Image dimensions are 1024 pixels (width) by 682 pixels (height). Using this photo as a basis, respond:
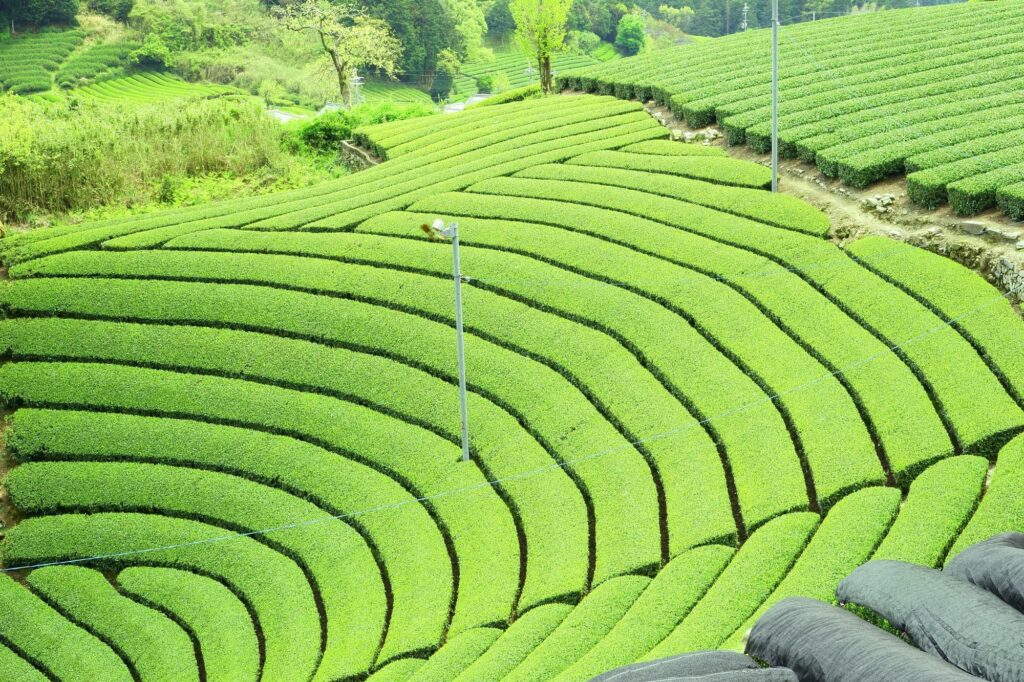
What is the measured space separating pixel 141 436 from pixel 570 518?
36.1ft

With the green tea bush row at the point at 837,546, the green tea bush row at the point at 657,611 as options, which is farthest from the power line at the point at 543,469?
the green tea bush row at the point at 657,611

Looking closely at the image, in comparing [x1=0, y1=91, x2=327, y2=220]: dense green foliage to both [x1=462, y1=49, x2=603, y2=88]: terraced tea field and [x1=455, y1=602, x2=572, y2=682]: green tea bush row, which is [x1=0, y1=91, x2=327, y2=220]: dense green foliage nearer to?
[x1=455, y1=602, x2=572, y2=682]: green tea bush row

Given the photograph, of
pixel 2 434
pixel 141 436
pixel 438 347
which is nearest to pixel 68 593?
pixel 141 436

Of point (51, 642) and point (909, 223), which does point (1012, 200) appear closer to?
point (909, 223)

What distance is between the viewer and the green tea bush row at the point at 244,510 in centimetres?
1866

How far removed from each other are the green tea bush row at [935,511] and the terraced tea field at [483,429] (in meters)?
0.07

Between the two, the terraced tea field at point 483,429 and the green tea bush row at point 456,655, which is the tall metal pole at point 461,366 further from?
the green tea bush row at point 456,655

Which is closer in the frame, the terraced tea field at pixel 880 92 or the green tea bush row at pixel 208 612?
the green tea bush row at pixel 208 612

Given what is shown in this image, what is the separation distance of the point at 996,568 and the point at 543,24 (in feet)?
126

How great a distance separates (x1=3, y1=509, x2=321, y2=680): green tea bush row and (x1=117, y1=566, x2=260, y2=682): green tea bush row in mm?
238

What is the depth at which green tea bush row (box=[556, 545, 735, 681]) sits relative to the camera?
13938 mm

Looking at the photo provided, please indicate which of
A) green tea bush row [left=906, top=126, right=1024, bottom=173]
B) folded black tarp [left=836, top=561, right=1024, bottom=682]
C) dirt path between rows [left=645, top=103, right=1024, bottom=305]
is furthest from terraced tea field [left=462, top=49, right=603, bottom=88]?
folded black tarp [left=836, top=561, right=1024, bottom=682]

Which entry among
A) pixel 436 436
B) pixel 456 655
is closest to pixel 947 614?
pixel 456 655

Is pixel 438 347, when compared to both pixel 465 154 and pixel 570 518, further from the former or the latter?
pixel 465 154
